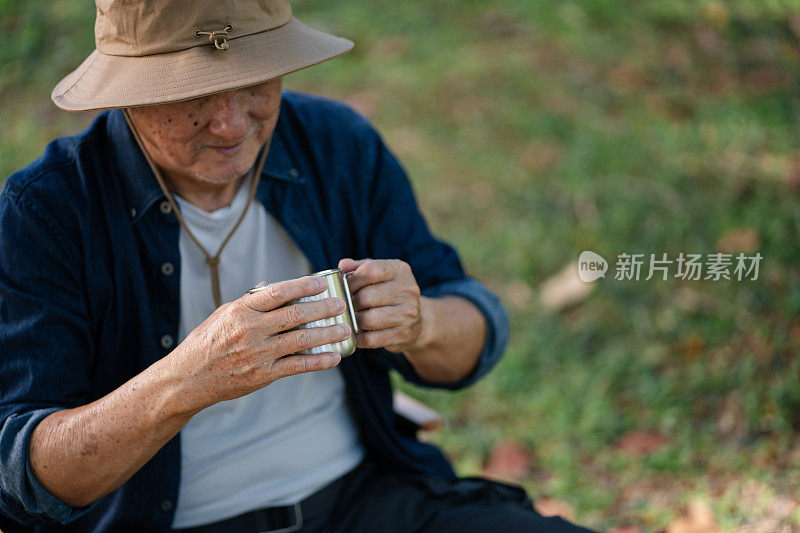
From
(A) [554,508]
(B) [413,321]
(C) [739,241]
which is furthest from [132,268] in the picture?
(C) [739,241]

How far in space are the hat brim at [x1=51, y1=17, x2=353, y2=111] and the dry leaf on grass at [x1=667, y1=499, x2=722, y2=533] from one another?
2.18 metres

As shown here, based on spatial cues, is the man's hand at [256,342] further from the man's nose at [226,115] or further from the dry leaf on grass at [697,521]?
the dry leaf on grass at [697,521]

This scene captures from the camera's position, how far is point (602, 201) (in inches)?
193

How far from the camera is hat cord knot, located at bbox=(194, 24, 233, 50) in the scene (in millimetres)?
1951

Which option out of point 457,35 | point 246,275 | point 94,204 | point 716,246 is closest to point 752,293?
point 716,246

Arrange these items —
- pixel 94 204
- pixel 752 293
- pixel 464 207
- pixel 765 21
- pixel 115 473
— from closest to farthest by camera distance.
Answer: pixel 115 473 → pixel 94 204 → pixel 752 293 → pixel 464 207 → pixel 765 21

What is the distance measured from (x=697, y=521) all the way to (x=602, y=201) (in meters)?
2.27

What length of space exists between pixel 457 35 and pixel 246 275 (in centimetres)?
499

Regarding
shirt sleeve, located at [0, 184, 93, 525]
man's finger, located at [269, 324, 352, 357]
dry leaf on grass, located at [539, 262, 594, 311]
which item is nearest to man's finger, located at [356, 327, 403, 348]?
man's finger, located at [269, 324, 352, 357]

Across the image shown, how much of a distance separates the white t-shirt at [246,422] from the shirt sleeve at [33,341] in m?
0.30

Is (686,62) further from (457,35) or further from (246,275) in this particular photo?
(246,275)

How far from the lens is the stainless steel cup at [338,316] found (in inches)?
71.7

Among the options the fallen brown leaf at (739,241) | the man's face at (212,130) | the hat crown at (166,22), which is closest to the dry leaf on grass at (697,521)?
the fallen brown leaf at (739,241)

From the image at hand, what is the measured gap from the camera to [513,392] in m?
4.07
